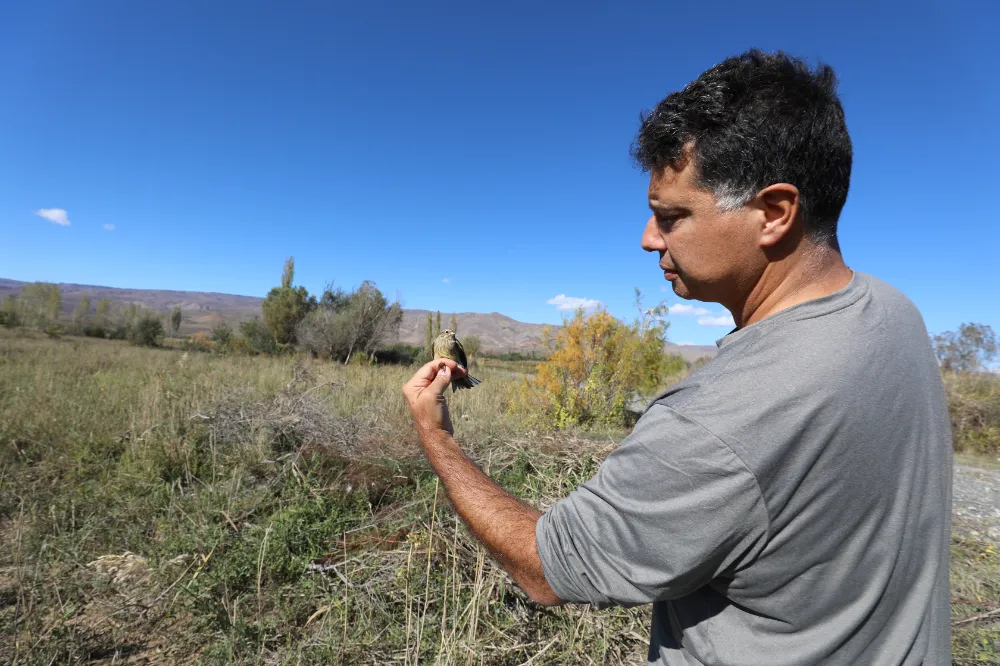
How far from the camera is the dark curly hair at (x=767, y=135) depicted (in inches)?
38.7

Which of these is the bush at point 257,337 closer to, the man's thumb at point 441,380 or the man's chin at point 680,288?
the man's thumb at point 441,380

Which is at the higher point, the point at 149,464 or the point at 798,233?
the point at 798,233

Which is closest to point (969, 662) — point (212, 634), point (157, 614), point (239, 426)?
point (212, 634)

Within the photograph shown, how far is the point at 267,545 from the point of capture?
3352 mm

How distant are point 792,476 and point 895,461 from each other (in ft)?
0.75

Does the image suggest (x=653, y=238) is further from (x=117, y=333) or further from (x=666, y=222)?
(x=117, y=333)

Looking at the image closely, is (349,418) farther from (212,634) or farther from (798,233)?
(798,233)

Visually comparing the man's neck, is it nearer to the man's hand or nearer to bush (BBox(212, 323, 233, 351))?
the man's hand

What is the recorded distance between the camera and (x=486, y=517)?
108 centimetres

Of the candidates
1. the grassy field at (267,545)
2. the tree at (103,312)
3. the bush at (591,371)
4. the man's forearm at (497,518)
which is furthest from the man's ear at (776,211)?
the tree at (103,312)

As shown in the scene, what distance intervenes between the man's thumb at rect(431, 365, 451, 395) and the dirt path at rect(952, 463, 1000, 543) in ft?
14.9

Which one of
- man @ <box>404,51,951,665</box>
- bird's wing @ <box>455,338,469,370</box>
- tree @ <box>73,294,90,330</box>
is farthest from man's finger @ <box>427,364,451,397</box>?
tree @ <box>73,294,90,330</box>

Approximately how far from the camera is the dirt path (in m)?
4.56

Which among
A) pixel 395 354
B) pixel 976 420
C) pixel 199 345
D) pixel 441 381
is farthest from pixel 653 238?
pixel 199 345
